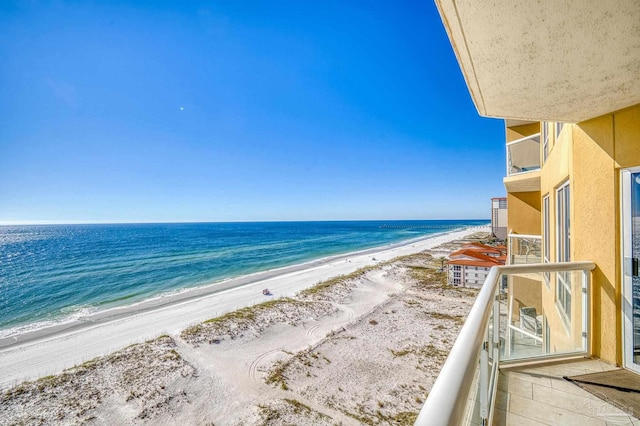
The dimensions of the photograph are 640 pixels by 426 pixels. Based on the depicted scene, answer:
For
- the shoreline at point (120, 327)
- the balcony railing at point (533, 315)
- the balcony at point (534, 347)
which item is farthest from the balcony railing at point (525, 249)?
the shoreline at point (120, 327)

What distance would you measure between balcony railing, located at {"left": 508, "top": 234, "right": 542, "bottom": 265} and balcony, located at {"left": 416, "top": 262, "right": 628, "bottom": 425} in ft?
12.6

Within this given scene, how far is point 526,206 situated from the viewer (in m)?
10.5

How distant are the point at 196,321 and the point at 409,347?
8589 millimetres

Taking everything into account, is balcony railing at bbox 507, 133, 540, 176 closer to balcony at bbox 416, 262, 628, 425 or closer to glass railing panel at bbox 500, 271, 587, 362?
balcony at bbox 416, 262, 628, 425

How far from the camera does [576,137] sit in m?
3.57

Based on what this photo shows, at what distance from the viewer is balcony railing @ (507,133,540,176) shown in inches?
326

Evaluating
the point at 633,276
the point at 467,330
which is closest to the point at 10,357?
the point at 467,330

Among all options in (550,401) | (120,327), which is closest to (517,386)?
(550,401)

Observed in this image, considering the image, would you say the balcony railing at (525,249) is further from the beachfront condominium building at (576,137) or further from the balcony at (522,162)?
the beachfront condominium building at (576,137)

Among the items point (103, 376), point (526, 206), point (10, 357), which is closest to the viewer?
point (103, 376)

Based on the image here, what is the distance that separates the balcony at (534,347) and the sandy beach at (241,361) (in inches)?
151

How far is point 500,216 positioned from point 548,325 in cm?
3103

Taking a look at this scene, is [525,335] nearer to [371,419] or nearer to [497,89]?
[497,89]

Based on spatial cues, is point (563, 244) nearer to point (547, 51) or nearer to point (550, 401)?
point (550, 401)
